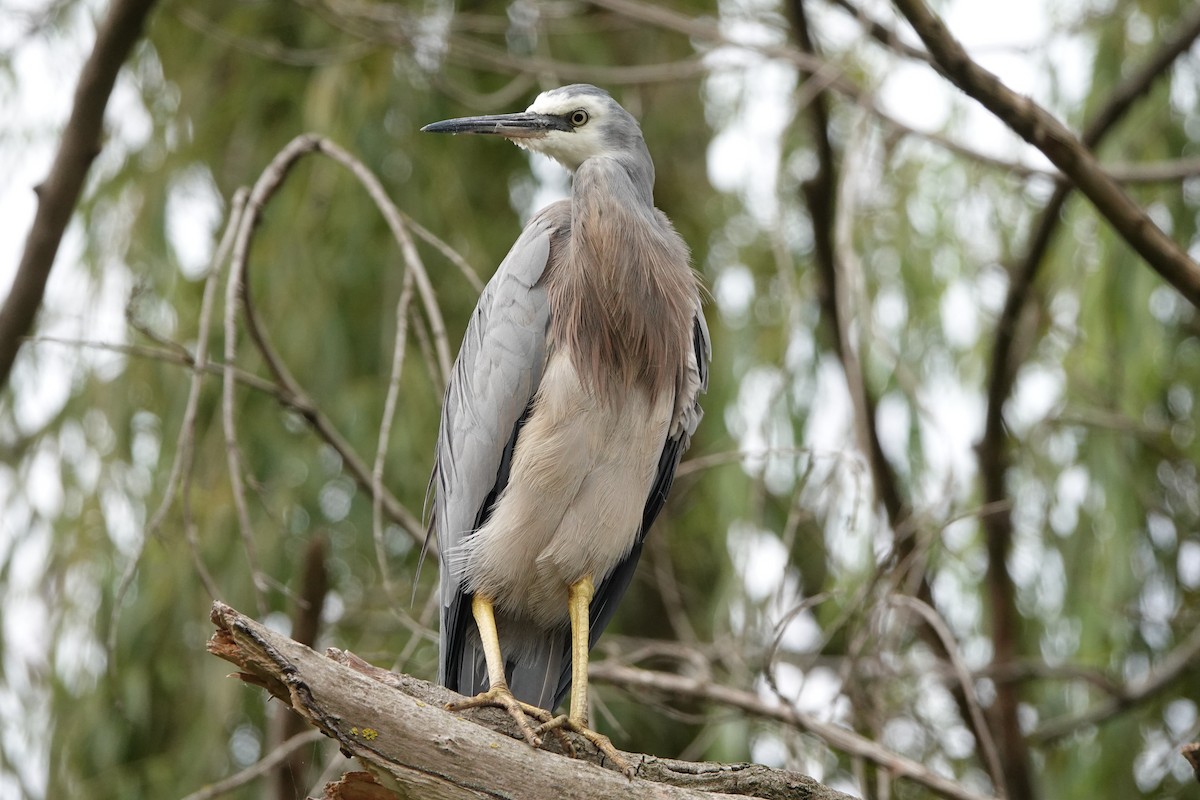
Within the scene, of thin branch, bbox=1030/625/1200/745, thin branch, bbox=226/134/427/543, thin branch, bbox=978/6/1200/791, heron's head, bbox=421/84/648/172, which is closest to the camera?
thin branch, bbox=226/134/427/543

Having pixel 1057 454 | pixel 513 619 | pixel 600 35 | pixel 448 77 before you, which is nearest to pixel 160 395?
pixel 448 77

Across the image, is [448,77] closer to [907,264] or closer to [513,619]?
[907,264]

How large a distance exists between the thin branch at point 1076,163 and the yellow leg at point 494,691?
4.61 ft

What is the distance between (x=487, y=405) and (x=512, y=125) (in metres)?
0.67

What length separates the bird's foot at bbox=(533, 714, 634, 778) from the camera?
215 centimetres

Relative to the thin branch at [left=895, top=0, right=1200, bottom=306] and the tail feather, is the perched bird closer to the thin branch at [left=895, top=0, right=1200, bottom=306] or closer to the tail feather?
the tail feather

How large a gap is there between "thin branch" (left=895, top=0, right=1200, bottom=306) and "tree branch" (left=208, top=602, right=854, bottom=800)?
4.03ft

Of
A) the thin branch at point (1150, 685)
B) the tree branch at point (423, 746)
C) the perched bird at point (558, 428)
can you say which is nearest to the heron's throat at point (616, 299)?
the perched bird at point (558, 428)

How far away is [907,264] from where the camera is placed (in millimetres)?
4297

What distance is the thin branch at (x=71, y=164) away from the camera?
2779 mm

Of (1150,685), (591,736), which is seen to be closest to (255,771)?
(591,736)

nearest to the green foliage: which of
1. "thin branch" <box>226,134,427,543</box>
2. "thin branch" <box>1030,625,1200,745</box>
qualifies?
"thin branch" <box>1030,625,1200,745</box>

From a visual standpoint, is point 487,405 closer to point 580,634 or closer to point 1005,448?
point 580,634

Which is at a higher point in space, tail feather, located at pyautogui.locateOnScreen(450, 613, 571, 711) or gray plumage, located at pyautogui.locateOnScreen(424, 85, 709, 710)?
gray plumage, located at pyautogui.locateOnScreen(424, 85, 709, 710)
